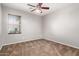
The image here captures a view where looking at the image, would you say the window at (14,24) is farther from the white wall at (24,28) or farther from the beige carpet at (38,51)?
the beige carpet at (38,51)

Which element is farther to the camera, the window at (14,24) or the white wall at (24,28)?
the window at (14,24)

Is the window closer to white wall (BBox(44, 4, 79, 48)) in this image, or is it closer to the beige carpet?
the beige carpet

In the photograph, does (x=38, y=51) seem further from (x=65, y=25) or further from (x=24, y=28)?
(x=24, y=28)

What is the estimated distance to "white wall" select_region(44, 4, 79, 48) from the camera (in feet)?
12.7

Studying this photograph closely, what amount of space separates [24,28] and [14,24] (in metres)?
0.78

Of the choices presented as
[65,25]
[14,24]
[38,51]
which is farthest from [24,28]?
[65,25]

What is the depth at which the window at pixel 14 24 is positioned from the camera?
4.96m

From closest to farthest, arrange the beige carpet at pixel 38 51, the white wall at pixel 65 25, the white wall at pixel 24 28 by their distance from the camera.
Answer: the beige carpet at pixel 38 51, the white wall at pixel 65 25, the white wall at pixel 24 28

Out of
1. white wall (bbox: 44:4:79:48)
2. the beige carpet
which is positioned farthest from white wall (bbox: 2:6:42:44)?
white wall (bbox: 44:4:79:48)

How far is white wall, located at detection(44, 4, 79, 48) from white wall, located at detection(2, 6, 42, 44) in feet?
3.47

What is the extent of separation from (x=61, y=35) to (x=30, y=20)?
8.84 feet

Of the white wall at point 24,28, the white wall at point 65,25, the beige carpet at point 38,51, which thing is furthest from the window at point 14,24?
the white wall at point 65,25

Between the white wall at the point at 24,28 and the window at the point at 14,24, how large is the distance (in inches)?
10.9

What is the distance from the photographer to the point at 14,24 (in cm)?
522
